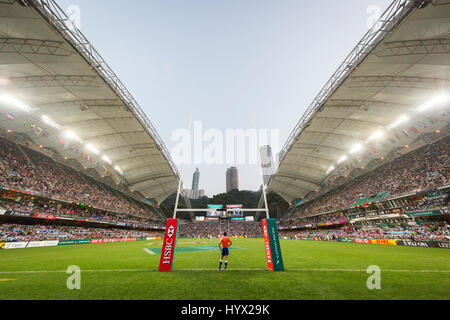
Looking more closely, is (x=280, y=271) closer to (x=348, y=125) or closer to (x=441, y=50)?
(x=441, y=50)

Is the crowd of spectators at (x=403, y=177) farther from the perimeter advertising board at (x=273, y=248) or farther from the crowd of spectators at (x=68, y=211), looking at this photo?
the crowd of spectators at (x=68, y=211)

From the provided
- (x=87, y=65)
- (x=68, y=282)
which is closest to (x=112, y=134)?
(x=87, y=65)

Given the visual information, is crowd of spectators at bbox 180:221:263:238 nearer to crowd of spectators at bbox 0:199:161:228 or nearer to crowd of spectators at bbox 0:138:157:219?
crowd of spectators at bbox 0:199:161:228

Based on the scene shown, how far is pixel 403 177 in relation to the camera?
27.6 m

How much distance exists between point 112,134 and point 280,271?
99.5 ft

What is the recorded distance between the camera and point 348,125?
2700cm

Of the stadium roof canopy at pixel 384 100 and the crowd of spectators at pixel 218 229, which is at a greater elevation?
the stadium roof canopy at pixel 384 100

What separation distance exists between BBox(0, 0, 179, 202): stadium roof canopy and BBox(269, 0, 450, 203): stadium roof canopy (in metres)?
22.7

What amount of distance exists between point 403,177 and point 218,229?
44011mm

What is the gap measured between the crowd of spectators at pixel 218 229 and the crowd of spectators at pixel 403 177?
2225 centimetres

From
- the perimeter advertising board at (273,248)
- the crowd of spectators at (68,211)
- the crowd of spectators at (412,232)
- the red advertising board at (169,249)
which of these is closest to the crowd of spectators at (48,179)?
the crowd of spectators at (68,211)

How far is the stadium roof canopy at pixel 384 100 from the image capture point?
1346cm

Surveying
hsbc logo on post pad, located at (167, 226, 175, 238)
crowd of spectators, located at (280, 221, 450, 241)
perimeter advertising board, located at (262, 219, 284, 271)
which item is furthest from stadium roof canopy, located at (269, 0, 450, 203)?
hsbc logo on post pad, located at (167, 226, 175, 238)

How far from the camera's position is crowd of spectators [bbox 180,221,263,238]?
54.1 m
